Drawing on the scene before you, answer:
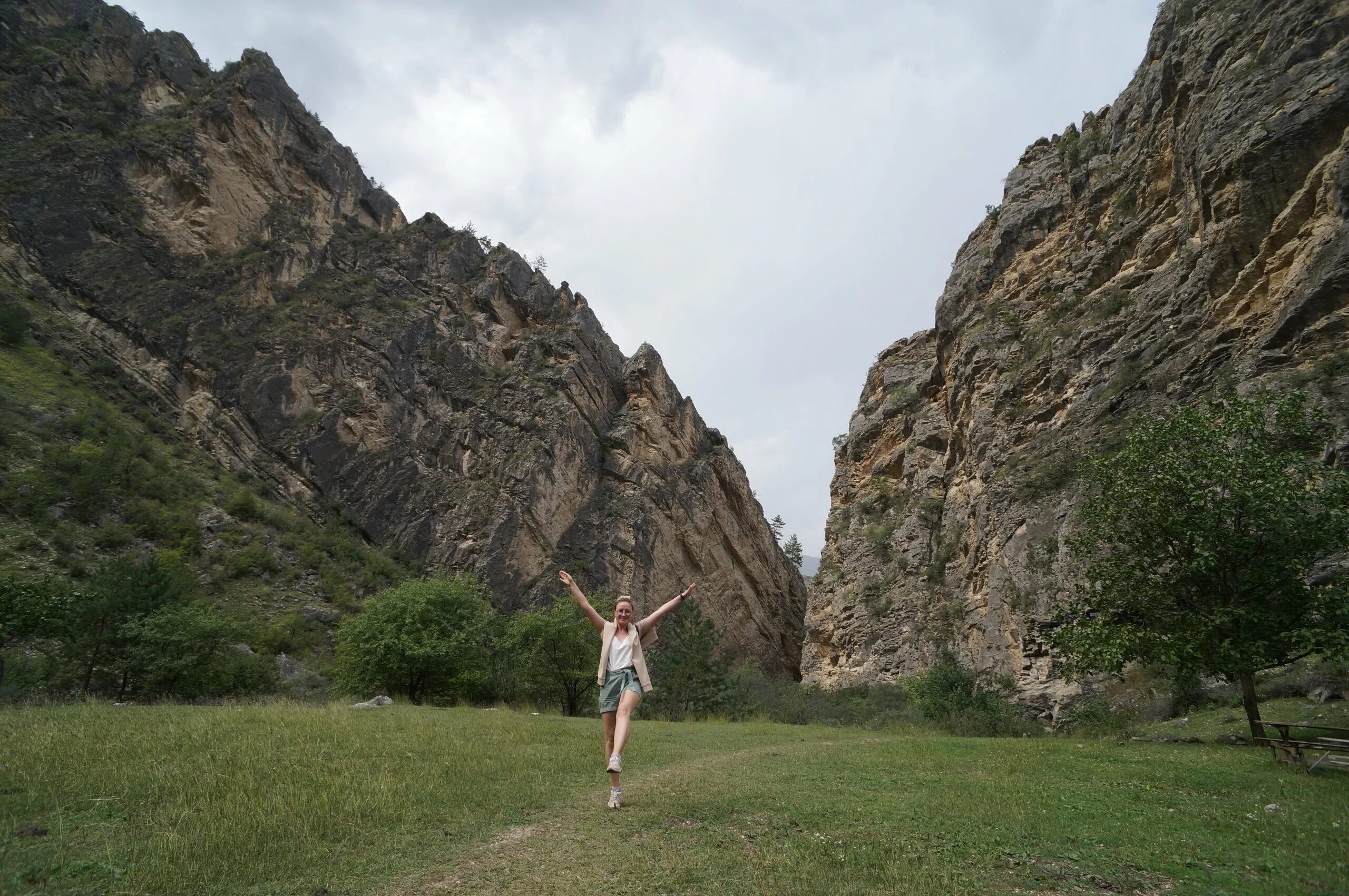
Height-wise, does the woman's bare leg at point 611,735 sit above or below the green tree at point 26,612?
below

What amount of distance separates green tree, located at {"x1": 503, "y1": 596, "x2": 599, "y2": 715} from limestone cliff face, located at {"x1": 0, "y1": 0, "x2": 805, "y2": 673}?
20.7 metres

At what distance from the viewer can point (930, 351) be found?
2164 inches

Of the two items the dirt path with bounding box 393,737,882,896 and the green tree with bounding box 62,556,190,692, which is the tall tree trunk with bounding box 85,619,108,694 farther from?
the dirt path with bounding box 393,737,882,896

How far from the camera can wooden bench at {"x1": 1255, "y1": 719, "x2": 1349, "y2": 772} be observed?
8500 mm

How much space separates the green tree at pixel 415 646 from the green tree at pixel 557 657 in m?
2.62

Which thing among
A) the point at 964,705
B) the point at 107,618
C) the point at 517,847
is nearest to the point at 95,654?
the point at 107,618

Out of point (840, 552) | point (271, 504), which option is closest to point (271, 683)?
point (271, 504)

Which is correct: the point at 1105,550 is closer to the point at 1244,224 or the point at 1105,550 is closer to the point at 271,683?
the point at 1244,224

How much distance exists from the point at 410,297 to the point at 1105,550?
6097cm

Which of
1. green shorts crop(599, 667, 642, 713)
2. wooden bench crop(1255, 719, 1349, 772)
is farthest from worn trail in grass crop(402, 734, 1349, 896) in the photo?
green shorts crop(599, 667, 642, 713)

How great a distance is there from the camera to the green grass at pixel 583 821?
167 inches

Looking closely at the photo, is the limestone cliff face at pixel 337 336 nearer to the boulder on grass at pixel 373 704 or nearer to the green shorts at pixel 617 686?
the boulder on grass at pixel 373 704

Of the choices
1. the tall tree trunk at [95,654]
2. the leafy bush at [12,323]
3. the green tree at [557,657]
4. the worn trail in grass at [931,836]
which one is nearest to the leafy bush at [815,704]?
the green tree at [557,657]

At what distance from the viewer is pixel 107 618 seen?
2353 centimetres
